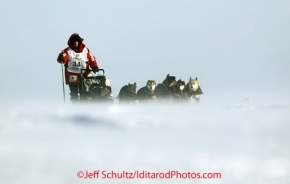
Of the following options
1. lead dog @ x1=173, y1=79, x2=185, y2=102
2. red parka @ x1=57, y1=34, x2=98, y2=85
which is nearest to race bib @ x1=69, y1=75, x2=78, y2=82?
red parka @ x1=57, y1=34, x2=98, y2=85

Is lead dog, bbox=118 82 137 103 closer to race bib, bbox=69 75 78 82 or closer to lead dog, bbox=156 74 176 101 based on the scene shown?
lead dog, bbox=156 74 176 101

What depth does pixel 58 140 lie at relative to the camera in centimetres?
1717

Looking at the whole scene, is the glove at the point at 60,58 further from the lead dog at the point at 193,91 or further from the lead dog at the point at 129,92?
the lead dog at the point at 193,91

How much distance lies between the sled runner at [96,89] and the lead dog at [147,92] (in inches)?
78.5

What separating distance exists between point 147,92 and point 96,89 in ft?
8.79

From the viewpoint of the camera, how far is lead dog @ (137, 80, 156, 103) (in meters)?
22.3

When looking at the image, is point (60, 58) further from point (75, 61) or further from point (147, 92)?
point (147, 92)

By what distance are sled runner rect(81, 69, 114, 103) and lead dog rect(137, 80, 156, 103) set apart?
1995mm

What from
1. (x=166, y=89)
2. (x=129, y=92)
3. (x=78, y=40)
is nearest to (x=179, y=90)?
(x=166, y=89)

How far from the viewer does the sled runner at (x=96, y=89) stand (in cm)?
1997

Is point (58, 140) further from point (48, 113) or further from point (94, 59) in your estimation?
point (94, 59)

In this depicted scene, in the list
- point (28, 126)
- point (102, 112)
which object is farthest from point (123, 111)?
point (28, 126)

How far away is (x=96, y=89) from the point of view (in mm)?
20047

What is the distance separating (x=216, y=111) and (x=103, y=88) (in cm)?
212
